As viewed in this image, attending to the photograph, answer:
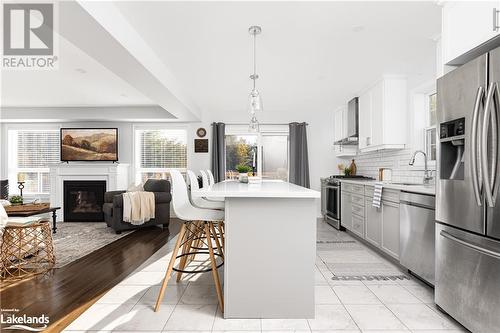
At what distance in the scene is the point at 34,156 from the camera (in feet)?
24.3

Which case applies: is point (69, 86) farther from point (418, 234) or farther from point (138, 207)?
point (418, 234)

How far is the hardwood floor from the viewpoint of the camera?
2.38 metres

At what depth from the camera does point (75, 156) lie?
23.2 ft

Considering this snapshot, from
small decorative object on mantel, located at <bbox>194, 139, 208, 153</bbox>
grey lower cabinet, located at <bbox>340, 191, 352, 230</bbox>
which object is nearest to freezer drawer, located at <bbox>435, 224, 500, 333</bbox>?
grey lower cabinet, located at <bbox>340, 191, 352, 230</bbox>

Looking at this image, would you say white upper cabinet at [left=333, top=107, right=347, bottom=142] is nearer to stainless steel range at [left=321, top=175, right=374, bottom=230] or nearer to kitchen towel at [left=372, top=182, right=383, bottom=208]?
stainless steel range at [left=321, top=175, right=374, bottom=230]

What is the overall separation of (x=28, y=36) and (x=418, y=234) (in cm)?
417

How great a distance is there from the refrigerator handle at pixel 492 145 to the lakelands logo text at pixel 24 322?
2.87 metres

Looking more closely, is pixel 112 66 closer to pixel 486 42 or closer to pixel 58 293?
pixel 58 293

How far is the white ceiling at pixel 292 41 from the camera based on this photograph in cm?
265

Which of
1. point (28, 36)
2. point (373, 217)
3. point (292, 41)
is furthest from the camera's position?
point (373, 217)

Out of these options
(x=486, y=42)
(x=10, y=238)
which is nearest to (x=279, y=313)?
(x=486, y=42)

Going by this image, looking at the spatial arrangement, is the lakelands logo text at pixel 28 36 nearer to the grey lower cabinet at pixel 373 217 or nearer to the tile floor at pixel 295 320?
the tile floor at pixel 295 320

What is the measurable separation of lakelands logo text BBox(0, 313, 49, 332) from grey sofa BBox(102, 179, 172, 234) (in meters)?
3.04

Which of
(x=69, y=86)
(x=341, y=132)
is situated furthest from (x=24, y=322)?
(x=341, y=132)
